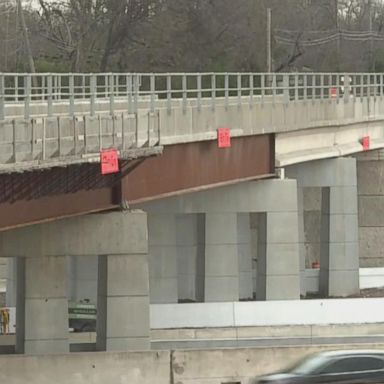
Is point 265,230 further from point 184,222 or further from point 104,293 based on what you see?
point 104,293

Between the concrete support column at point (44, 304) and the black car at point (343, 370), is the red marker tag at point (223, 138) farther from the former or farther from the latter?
the black car at point (343, 370)

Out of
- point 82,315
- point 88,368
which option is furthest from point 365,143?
point 88,368

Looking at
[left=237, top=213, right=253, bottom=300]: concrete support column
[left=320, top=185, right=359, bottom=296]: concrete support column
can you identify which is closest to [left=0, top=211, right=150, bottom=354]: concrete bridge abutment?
[left=237, top=213, right=253, bottom=300]: concrete support column

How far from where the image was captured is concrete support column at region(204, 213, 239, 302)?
4038 centimetres

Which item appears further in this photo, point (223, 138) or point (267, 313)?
point (267, 313)

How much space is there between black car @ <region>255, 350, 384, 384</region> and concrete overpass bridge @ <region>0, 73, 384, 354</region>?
207 inches

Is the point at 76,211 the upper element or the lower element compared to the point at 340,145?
lower

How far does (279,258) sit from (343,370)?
22.7 meters

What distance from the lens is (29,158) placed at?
20547 millimetres

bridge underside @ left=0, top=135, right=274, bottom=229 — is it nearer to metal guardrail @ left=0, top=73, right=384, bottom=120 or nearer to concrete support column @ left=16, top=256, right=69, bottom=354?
metal guardrail @ left=0, top=73, right=384, bottom=120

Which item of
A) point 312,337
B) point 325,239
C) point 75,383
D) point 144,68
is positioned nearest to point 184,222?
point 325,239

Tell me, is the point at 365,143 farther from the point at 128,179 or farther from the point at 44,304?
the point at 44,304

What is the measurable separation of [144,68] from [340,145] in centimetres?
4497

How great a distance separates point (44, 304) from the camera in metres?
28.4
